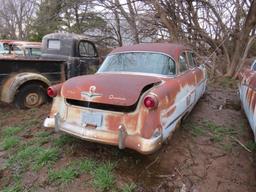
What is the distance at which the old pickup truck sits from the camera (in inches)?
245

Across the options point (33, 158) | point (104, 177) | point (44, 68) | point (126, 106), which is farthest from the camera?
point (44, 68)

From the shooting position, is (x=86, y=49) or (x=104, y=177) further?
(x=86, y=49)

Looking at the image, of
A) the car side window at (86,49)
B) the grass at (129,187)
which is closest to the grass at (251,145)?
the grass at (129,187)

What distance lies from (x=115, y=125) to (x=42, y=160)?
3.93 feet

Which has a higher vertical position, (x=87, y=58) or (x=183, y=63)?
(x=183, y=63)

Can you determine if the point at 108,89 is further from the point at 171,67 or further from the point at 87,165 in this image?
the point at 171,67

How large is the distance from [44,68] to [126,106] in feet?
13.3

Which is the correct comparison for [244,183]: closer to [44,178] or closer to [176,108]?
[176,108]

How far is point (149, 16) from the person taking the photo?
40.6 feet

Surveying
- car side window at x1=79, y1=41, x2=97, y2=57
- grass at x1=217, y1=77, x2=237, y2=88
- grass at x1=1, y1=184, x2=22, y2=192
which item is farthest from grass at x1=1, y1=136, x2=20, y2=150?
grass at x1=217, y1=77, x2=237, y2=88

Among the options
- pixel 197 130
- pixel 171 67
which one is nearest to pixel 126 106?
pixel 171 67

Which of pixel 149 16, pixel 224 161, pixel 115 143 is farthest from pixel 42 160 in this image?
pixel 149 16

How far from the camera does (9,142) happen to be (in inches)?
181

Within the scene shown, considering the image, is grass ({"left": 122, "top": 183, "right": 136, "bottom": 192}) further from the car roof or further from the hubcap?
the hubcap
